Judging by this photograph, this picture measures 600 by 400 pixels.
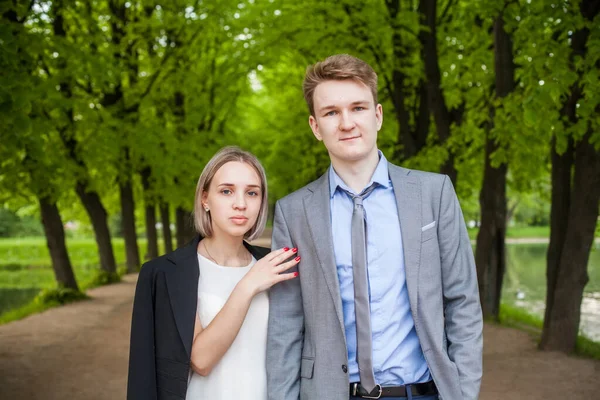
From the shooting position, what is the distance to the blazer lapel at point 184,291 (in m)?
3.42

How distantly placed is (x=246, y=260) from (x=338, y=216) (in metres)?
0.71

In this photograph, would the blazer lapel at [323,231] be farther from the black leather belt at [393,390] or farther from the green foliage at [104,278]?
the green foliage at [104,278]

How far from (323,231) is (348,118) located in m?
0.52

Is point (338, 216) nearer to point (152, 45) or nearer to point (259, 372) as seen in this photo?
point (259, 372)

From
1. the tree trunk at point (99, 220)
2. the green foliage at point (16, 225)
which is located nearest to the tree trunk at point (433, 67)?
the tree trunk at point (99, 220)

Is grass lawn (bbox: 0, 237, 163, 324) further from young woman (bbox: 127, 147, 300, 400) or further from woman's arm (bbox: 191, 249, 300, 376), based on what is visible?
woman's arm (bbox: 191, 249, 300, 376)

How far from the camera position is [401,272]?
315 centimetres

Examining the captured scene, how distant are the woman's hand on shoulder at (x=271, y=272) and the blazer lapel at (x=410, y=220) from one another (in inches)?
→ 20.7

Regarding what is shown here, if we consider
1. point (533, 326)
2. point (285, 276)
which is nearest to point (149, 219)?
point (533, 326)

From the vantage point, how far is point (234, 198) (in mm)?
3605

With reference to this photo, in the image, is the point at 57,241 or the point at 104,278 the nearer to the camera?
the point at 57,241

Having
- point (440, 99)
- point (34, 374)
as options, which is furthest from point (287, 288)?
point (440, 99)

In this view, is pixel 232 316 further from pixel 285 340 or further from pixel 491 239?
pixel 491 239

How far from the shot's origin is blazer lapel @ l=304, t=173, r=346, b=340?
312 centimetres
